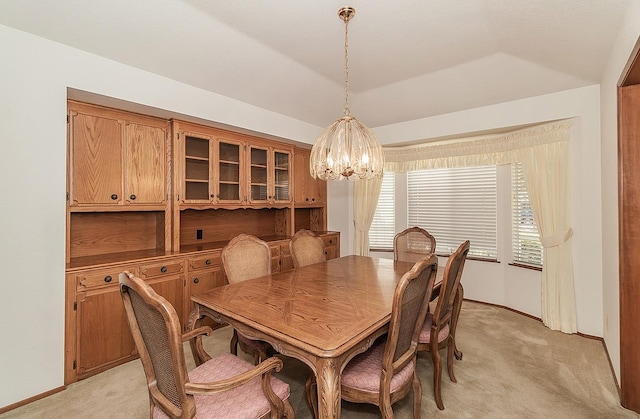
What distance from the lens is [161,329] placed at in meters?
1.08

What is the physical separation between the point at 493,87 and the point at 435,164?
1.28 metres

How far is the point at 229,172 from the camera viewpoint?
11.3 ft

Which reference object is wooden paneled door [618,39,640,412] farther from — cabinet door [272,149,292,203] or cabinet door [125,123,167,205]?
cabinet door [125,123,167,205]

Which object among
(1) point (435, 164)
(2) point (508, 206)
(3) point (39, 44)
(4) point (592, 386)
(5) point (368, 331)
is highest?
(3) point (39, 44)

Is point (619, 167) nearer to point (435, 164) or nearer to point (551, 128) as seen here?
point (551, 128)

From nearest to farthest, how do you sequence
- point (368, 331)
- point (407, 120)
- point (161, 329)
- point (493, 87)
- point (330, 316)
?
point (161, 329) < point (368, 331) < point (330, 316) < point (493, 87) < point (407, 120)

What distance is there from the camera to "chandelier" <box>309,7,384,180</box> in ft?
7.35

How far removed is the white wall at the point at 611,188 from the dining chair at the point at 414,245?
1401 mm

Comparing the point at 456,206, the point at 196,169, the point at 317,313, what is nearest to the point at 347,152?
the point at 317,313

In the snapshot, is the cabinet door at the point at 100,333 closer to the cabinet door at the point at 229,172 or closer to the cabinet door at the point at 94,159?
the cabinet door at the point at 94,159

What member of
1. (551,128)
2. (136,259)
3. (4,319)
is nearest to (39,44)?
(136,259)

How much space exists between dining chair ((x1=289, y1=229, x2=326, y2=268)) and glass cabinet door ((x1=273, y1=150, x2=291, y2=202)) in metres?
1.02

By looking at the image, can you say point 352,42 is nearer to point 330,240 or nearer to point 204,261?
point 204,261

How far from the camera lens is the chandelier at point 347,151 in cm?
224
